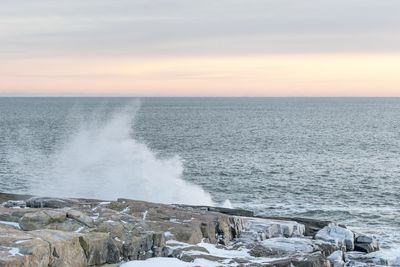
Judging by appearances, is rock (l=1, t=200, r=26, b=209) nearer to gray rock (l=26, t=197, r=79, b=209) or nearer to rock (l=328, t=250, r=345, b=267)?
gray rock (l=26, t=197, r=79, b=209)

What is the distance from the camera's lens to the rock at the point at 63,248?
2509 centimetres

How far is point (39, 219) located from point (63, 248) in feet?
13.6

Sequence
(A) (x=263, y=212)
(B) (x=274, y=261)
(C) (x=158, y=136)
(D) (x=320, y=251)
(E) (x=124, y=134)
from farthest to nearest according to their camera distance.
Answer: (C) (x=158, y=136) < (E) (x=124, y=134) < (A) (x=263, y=212) < (D) (x=320, y=251) < (B) (x=274, y=261)

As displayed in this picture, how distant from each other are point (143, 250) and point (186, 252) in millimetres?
2188

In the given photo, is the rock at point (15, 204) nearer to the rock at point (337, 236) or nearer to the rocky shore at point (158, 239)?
the rocky shore at point (158, 239)

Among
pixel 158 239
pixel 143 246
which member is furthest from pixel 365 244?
pixel 143 246

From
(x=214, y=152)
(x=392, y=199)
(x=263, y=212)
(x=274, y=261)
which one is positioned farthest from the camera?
(x=214, y=152)

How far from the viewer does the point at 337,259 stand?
1249 inches

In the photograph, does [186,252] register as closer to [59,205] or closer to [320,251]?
[320,251]

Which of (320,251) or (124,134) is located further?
(124,134)

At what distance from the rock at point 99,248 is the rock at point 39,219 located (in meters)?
2.62

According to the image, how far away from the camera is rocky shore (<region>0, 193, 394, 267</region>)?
25797 millimetres

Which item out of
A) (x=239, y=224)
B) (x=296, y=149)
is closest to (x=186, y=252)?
(x=239, y=224)

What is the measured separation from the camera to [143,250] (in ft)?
95.8
